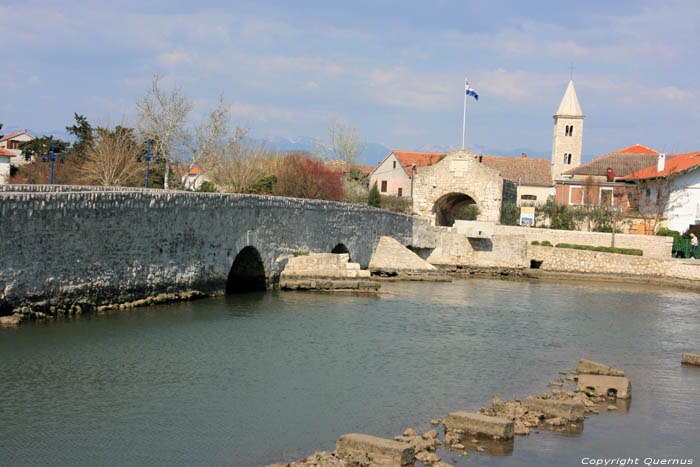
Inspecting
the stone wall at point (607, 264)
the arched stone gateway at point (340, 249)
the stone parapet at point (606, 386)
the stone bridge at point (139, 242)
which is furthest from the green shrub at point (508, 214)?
the stone parapet at point (606, 386)

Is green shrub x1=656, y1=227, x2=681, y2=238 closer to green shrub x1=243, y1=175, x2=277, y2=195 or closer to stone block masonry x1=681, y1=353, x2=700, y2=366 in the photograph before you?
green shrub x1=243, y1=175, x2=277, y2=195

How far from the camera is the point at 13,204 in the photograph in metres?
14.9

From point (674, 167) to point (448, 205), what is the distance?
13350 mm

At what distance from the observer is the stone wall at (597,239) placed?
36469 millimetres

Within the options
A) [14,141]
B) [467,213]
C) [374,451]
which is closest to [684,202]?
[467,213]

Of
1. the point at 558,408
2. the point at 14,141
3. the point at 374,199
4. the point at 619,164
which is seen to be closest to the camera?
the point at 558,408

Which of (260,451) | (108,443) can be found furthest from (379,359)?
(108,443)

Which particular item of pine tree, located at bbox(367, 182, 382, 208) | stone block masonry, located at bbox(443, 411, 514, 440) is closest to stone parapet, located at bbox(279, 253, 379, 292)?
stone block masonry, located at bbox(443, 411, 514, 440)

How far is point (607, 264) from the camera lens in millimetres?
35531

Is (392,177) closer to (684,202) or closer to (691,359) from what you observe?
(684,202)

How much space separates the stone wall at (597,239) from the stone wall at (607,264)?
1.25 m

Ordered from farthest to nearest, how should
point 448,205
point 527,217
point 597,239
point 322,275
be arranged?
point 448,205 < point 527,217 < point 597,239 < point 322,275

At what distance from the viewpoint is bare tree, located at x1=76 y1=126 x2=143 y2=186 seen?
34.1 m

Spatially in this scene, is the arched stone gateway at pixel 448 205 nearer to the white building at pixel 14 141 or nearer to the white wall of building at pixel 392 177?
the white wall of building at pixel 392 177
